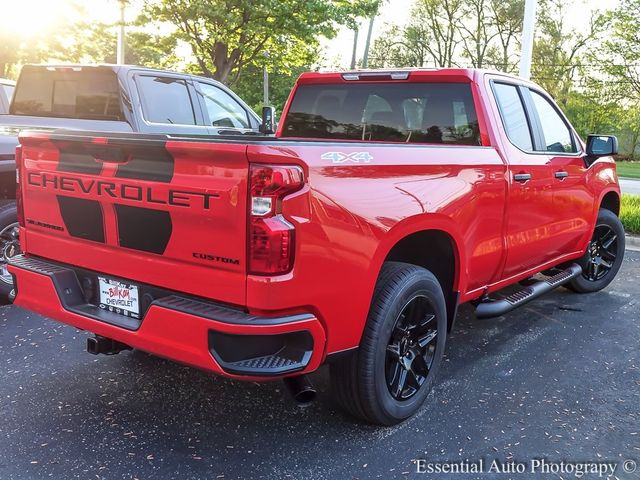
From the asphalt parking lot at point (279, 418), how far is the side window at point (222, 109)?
3558mm

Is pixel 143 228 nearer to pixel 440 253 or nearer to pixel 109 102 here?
pixel 440 253

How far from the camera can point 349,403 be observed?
3037 mm

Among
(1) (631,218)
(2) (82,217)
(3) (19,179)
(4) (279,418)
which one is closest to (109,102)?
(3) (19,179)

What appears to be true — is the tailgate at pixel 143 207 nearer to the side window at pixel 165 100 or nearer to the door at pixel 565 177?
the door at pixel 565 177

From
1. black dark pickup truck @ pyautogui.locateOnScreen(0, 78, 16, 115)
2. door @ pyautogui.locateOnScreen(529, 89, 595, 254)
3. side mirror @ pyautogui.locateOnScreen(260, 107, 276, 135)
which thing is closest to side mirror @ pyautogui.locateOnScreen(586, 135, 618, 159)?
door @ pyautogui.locateOnScreen(529, 89, 595, 254)

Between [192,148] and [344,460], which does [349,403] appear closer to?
[344,460]

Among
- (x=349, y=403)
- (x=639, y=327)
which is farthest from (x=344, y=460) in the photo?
(x=639, y=327)

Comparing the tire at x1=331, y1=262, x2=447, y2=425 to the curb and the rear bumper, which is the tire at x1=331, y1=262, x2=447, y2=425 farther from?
the curb

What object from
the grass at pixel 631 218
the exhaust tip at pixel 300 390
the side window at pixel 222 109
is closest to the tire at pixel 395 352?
the exhaust tip at pixel 300 390

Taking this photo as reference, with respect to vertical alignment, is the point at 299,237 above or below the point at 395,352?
above

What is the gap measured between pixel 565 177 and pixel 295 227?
3.06 metres

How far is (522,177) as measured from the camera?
158 inches

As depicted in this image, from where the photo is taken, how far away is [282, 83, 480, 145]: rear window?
A: 13.3 ft

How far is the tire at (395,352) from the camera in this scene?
2912 millimetres
